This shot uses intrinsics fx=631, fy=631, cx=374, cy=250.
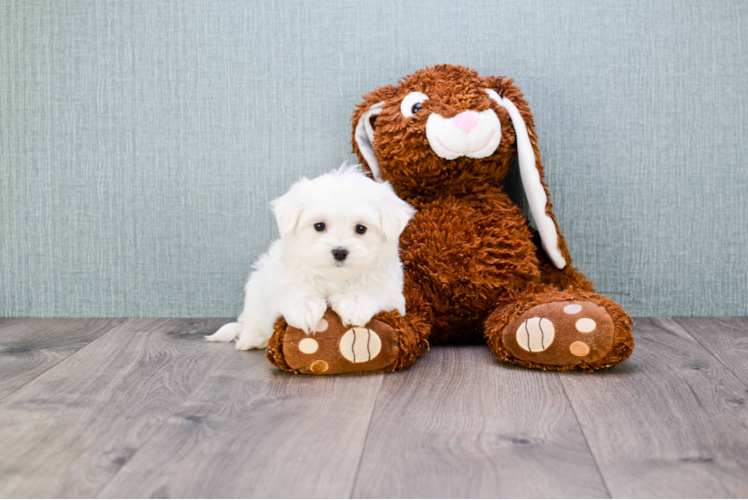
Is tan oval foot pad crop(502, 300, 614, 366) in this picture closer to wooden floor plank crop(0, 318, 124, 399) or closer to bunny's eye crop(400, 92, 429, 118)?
bunny's eye crop(400, 92, 429, 118)

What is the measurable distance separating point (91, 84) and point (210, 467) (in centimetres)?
144

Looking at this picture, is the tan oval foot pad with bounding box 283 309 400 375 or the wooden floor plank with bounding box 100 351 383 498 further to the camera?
the tan oval foot pad with bounding box 283 309 400 375

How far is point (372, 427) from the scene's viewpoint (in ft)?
3.54

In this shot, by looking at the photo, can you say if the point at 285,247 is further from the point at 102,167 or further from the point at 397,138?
the point at 102,167

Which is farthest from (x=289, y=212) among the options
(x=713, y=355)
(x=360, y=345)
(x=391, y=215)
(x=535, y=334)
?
(x=713, y=355)

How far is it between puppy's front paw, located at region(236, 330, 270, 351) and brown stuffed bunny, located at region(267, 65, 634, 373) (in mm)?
257

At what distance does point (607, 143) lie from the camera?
1890mm

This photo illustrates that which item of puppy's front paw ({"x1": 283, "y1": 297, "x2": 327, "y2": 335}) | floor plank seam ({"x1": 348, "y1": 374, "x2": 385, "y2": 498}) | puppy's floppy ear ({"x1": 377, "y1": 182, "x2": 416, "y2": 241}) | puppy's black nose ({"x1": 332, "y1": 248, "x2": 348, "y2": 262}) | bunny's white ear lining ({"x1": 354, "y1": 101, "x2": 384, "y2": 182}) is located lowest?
floor plank seam ({"x1": 348, "y1": 374, "x2": 385, "y2": 498})

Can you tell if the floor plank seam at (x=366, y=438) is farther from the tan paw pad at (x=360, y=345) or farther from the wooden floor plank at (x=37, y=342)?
the wooden floor plank at (x=37, y=342)

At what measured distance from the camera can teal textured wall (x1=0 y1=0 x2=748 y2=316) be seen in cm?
187

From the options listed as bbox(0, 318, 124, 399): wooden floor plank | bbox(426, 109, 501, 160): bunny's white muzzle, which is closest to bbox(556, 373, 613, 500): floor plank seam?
bbox(426, 109, 501, 160): bunny's white muzzle

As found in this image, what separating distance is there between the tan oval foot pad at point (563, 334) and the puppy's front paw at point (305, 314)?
0.44 metres

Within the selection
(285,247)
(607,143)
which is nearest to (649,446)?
(285,247)

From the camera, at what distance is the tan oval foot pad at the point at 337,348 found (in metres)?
1.36
